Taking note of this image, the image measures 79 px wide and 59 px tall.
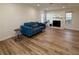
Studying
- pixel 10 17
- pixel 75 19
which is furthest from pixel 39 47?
pixel 75 19

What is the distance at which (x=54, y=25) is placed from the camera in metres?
7.72

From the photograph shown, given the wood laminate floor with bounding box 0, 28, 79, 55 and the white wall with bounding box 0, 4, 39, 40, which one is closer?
the wood laminate floor with bounding box 0, 28, 79, 55

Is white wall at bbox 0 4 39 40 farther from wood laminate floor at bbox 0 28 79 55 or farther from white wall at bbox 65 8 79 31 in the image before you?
white wall at bbox 65 8 79 31

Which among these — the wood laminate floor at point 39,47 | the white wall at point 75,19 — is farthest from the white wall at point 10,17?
the white wall at point 75,19

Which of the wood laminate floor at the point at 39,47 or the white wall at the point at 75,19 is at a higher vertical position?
the white wall at the point at 75,19

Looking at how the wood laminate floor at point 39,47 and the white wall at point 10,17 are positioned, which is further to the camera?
the white wall at point 10,17

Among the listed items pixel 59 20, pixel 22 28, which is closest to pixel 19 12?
pixel 22 28

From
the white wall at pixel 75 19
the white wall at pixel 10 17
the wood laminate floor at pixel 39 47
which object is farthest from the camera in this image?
the white wall at pixel 75 19

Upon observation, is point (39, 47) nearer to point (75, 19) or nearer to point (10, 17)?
point (10, 17)

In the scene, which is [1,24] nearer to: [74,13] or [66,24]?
[66,24]

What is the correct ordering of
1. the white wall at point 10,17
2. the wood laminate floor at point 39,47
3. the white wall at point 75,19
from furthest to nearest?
A: 1. the white wall at point 75,19
2. the white wall at point 10,17
3. the wood laminate floor at point 39,47

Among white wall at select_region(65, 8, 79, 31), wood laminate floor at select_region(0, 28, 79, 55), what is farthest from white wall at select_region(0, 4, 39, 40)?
white wall at select_region(65, 8, 79, 31)

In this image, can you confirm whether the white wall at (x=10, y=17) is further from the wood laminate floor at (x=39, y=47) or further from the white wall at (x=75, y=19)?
the white wall at (x=75, y=19)

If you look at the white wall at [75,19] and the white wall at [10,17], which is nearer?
the white wall at [10,17]
